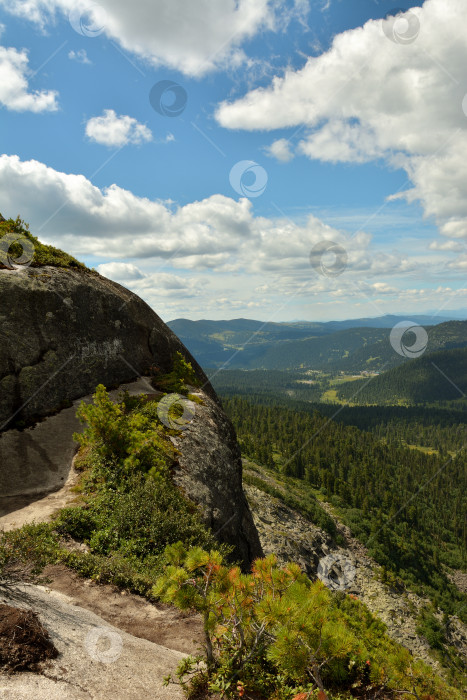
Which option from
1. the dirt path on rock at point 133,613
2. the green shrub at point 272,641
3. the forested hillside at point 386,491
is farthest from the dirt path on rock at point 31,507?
the forested hillside at point 386,491

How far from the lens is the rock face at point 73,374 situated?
16.7 m

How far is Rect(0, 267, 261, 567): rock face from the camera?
1672 cm

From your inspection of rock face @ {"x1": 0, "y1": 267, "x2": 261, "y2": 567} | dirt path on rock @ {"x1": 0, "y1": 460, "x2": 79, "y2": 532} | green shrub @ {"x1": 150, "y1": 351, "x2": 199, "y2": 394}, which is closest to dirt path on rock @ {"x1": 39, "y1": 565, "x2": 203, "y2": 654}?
dirt path on rock @ {"x1": 0, "y1": 460, "x2": 79, "y2": 532}

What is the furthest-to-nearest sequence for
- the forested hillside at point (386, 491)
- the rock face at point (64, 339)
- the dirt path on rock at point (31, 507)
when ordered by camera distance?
1. the forested hillside at point (386, 491)
2. the rock face at point (64, 339)
3. the dirt path on rock at point (31, 507)

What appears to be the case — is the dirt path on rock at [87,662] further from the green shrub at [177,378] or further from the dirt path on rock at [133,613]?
the green shrub at [177,378]

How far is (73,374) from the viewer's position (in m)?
20.8

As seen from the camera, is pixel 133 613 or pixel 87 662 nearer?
pixel 87 662

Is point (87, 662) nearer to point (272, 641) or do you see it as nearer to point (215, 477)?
point (272, 641)

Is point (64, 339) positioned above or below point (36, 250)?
below

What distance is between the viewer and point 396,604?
76.8 meters

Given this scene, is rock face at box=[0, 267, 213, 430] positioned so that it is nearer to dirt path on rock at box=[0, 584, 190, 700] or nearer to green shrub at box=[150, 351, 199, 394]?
green shrub at box=[150, 351, 199, 394]

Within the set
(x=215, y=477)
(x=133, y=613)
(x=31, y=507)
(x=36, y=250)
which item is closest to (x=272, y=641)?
(x=133, y=613)

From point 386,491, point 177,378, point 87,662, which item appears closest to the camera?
point 87,662

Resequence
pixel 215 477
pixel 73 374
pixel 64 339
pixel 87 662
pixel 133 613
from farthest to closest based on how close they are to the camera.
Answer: pixel 73 374, pixel 64 339, pixel 215 477, pixel 133 613, pixel 87 662
